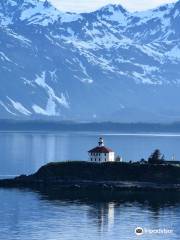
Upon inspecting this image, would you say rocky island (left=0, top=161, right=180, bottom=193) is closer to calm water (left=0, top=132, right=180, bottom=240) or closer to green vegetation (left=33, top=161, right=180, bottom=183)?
green vegetation (left=33, top=161, right=180, bottom=183)

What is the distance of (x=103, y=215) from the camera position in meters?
128

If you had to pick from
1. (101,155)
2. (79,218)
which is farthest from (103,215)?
(101,155)

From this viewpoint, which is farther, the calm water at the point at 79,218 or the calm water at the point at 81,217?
the calm water at the point at 81,217

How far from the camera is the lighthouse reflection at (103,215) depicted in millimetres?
119925

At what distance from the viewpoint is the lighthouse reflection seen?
120m

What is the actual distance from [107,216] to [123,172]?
120ft

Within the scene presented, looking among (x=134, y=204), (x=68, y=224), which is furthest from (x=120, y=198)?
(x=68, y=224)

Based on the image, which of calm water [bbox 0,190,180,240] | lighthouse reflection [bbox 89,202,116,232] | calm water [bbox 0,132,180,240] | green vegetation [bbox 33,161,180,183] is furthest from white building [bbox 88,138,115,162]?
lighthouse reflection [bbox 89,202,116,232]

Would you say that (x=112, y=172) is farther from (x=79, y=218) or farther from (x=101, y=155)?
(x=79, y=218)

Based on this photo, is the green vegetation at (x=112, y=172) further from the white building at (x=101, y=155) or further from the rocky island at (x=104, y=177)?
the white building at (x=101, y=155)

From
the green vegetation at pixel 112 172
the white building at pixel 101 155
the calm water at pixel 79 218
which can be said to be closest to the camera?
the calm water at pixel 79 218

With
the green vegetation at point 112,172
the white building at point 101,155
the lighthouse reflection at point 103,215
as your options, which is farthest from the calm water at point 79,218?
the white building at point 101,155

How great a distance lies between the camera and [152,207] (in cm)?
13600

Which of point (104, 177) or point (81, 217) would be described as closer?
point (81, 217)
